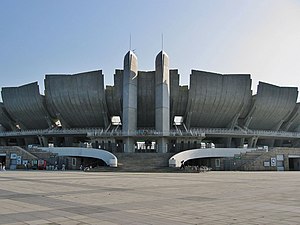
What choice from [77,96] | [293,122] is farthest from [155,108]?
[293,122]

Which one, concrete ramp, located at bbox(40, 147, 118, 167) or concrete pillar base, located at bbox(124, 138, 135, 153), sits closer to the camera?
concrete ramp, located at bbox(40, 147, 118, 167)

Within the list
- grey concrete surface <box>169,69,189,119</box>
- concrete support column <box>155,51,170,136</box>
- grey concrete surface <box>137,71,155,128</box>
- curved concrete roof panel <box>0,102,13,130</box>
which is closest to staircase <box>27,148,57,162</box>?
concrete support column <box>155,51,170,136</box>

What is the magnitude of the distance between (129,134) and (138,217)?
4286 centimetres

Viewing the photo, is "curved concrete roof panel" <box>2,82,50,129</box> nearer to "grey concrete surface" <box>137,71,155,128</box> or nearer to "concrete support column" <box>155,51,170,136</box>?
"grey concrete surface" <box>137,71,155,128</box>

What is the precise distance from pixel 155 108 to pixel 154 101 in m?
4.23

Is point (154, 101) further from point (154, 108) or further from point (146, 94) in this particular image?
point (146, 94)

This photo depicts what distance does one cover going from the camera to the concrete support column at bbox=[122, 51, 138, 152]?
51.0 m

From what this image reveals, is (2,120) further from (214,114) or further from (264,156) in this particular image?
(264,156)

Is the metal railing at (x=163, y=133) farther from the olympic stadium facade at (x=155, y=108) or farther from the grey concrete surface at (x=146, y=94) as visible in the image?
the grey concrete surface at (x=146, y=94)

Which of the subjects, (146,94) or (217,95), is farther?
(146,94)

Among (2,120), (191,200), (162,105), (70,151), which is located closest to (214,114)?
(162,105)

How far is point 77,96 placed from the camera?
189 ft

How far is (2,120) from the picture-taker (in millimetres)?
69875

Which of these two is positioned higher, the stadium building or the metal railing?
the stadium building
